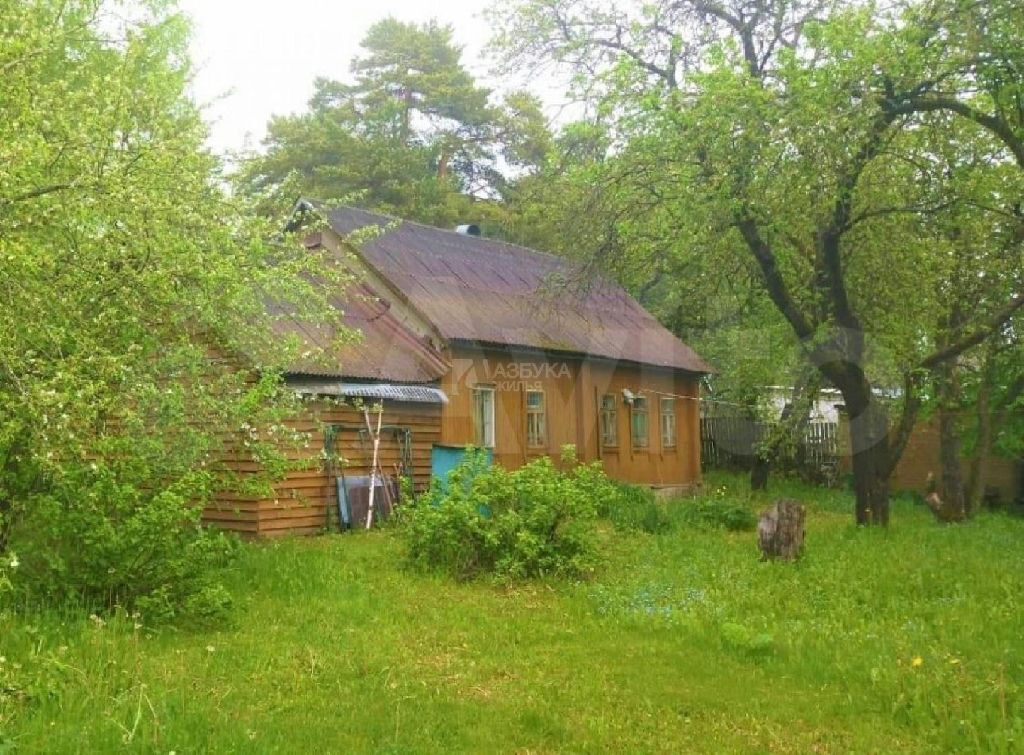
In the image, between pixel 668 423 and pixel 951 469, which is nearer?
pixel 951 469

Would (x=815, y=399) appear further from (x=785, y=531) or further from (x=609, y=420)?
(x=785, y=531)

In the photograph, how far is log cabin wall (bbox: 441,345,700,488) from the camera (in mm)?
16828

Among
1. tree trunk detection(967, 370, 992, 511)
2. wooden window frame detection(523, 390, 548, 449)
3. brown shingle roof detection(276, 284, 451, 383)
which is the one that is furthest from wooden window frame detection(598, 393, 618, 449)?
tree trunk detection(967, 370, 992, 511)

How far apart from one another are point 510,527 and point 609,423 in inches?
434

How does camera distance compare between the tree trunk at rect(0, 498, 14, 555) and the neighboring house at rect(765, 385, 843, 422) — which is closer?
the tree trunk at rect(0, 498, 14, 555)

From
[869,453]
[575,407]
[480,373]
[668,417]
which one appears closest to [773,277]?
[869,453]

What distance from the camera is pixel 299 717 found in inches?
204

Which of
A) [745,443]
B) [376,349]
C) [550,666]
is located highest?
[376,349]

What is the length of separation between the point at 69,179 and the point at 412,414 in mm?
9410

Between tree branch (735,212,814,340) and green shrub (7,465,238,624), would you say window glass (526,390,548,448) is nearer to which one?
tree branch (735,212,814,340)

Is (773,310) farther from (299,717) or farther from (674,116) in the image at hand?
Answer: (299,717)

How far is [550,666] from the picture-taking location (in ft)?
20.9

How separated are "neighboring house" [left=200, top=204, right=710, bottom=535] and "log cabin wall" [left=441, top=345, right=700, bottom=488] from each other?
32 mm

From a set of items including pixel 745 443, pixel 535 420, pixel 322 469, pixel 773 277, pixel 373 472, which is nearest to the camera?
pixel 773 277
